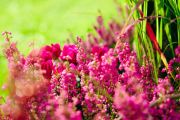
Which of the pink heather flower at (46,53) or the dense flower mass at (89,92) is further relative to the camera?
the pink heather flower at (46,53)

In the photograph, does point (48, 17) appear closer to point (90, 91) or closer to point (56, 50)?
point (56, 50)

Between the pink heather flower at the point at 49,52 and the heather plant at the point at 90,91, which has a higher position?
the pink heather flower at the point at 49,52

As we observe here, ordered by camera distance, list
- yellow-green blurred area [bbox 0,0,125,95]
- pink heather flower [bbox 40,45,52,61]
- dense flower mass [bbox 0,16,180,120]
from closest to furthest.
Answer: dense flower mass [bbox 0,16,180,120] → pink heather flower [bbox 40,45,52,61] → yellow-green blurred area [bbox 0,0,125,95]

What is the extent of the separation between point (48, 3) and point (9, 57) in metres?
6.13

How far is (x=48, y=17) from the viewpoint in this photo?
7.87m

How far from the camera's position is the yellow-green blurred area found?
6848 mm

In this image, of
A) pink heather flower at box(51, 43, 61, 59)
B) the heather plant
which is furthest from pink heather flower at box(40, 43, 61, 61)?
the heather plant

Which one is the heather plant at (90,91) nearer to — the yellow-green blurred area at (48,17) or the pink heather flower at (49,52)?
the pink heather flower at (49,52)

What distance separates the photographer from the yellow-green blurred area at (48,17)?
685 cm

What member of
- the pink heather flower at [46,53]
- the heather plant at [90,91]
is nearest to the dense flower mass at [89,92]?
the heather plant at [90,91]

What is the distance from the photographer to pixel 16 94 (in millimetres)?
2432

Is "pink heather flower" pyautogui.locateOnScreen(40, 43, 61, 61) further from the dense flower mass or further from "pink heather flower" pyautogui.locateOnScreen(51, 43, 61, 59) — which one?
the dense flower mass

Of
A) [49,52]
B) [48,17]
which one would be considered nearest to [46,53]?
[49,52]

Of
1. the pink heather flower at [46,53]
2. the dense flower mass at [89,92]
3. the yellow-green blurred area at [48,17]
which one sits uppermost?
the yellow-green blurred area at [48,17]
